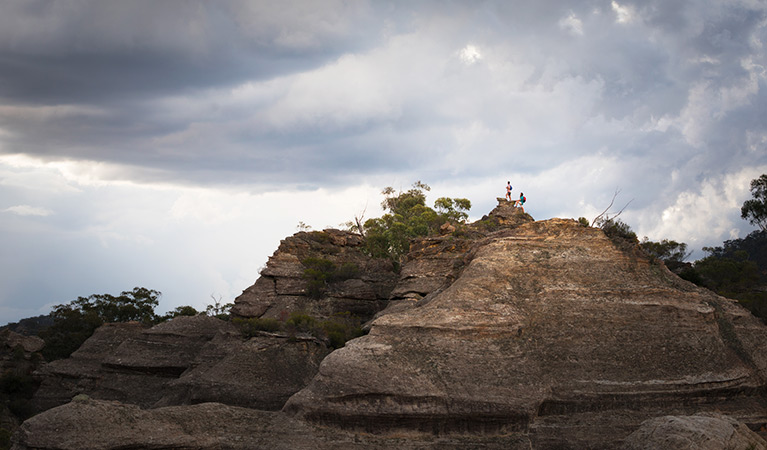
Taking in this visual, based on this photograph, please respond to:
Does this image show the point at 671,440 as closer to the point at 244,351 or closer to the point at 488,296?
the point at 488,296

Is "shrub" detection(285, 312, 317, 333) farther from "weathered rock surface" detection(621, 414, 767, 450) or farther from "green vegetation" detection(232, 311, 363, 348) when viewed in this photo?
"weathered rock surface" detection(621, 414, 767, 450)

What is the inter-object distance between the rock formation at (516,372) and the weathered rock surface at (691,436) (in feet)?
7.49

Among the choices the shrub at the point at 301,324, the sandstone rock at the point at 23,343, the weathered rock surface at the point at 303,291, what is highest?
the weathered rock surface at the point at 303,291

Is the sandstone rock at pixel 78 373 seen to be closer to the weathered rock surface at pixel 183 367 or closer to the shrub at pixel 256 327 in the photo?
the weathered rock surface at pixel 183 367

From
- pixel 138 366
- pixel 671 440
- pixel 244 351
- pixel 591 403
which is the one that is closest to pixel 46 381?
pixel 138 366

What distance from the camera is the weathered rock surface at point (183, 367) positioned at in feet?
101

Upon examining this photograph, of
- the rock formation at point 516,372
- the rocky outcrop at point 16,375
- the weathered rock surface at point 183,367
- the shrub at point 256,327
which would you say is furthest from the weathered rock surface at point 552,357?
the rocky outcrop at point 16,375

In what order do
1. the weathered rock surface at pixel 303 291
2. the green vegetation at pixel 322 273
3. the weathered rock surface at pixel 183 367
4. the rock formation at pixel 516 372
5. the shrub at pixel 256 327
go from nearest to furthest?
the rock formation at pixel 516 372
the weathered rock surface at pixel 183 367
the shrub at pixel 256 327
the weathered rock surface at pixel 303 291
the green vegetation at pixel 322 273

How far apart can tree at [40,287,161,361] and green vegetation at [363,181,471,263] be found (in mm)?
25323

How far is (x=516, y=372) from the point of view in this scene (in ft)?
74.3

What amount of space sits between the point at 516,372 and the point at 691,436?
6.29m

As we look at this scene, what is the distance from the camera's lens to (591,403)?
22.2 meters

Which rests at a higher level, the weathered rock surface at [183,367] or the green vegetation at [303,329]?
the green vegetation at [303,329]

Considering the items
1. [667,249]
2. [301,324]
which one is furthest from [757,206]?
[301,324]
